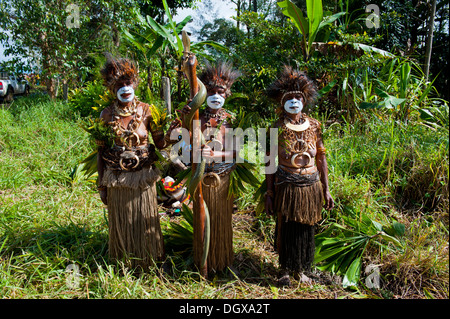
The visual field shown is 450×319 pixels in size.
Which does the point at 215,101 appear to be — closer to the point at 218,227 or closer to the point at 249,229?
the point at 218,227

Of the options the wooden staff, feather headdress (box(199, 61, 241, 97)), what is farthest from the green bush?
the wooden staff

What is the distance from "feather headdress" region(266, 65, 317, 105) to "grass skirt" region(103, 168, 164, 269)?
106 centimetres

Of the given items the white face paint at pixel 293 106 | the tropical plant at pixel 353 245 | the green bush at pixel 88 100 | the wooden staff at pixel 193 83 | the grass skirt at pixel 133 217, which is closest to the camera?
the wooden staff at pixel 193 83

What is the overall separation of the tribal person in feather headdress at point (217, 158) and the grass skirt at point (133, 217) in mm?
345

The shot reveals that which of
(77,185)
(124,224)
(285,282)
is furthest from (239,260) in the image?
(77,185)

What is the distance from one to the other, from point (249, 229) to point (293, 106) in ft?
5.00

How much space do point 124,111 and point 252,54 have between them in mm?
3675

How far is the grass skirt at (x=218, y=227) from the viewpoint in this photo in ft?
7.57

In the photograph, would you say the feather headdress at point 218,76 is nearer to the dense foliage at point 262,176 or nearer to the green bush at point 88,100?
the dense foliage at point 262,176

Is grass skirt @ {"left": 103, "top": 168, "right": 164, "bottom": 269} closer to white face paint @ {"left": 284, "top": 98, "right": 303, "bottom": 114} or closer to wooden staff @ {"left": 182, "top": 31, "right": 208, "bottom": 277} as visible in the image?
wooden staff @ {"left": 182, "top": 31, "right": 208, "bottom": 277}

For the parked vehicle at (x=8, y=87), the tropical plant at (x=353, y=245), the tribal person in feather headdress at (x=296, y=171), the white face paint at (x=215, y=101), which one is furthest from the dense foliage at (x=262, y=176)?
the parked vehicle at (x=8, y=87)

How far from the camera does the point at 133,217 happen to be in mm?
2346

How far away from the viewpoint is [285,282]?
2.38 m
